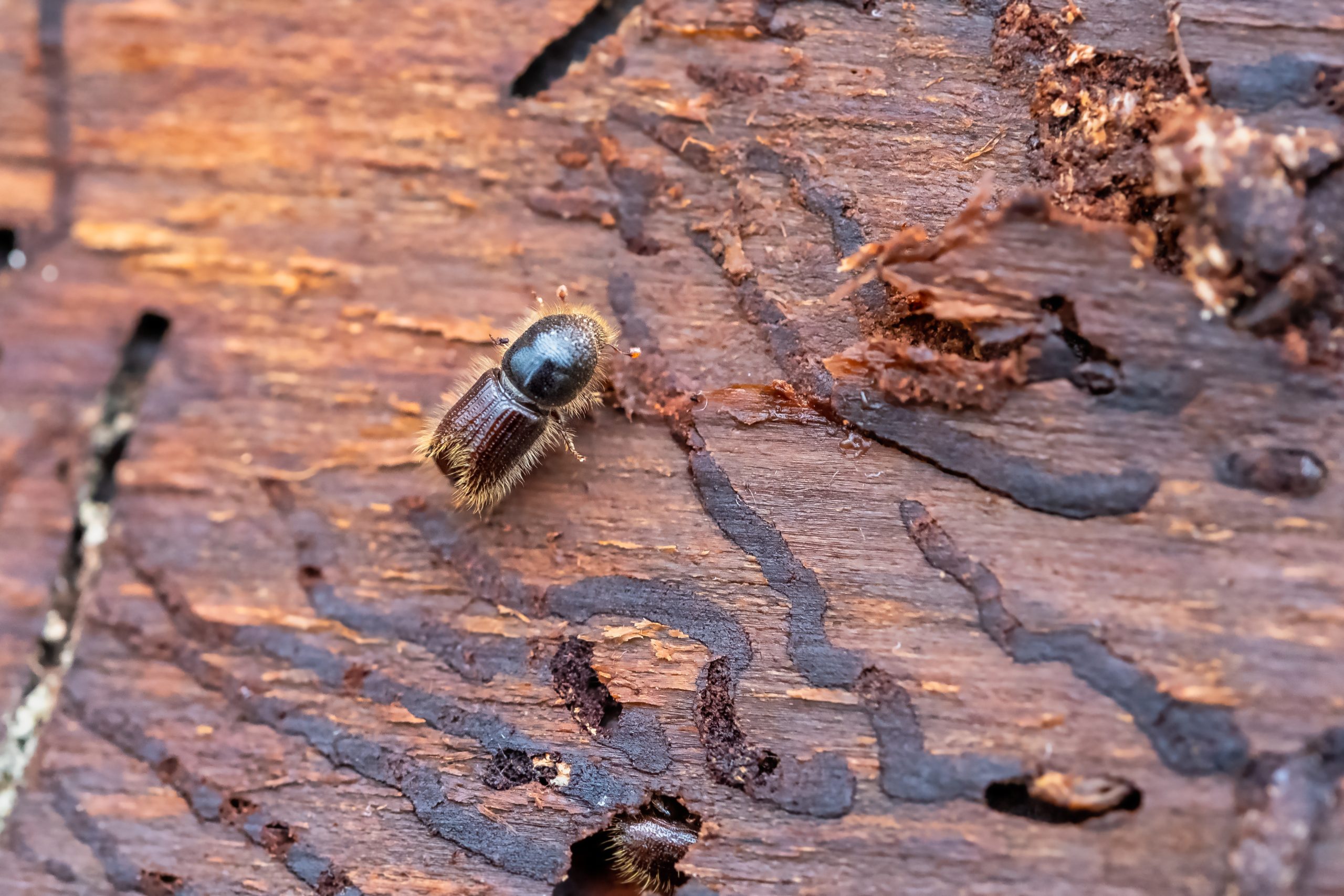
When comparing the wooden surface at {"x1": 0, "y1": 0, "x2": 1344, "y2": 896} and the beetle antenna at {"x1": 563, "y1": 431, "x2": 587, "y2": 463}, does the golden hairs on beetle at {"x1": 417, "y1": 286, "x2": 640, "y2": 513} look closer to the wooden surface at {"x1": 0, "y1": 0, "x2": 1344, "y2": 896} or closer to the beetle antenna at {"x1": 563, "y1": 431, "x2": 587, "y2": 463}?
the beetle antenna at {"x1": 563, "y1": 431, "x2": 587, "y2": 463}

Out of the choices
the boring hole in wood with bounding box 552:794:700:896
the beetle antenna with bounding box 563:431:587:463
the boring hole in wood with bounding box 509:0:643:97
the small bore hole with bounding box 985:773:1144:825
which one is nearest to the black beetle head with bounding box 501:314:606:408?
the beetle antenna with bounding box 563:431:587:463

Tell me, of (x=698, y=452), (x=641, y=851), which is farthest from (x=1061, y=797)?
(x=698, y=452)

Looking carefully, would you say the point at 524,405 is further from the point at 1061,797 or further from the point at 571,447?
the point at 1061,797

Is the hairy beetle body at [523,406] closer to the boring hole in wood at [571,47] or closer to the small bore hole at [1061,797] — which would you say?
the boring hole in wood at [571,47]

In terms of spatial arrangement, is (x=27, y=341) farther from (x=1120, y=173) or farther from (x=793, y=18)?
(x=1120, y=173)

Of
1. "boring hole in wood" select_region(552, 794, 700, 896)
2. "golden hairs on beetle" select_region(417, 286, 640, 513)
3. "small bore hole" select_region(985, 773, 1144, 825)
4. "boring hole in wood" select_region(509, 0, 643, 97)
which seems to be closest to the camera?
"small bore hole" select_region(985, 773, 1144, 825)

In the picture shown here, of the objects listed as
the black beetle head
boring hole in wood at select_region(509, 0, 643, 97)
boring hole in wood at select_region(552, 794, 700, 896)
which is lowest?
boring hole in wood at select_region(552, 794, 700, 896)
